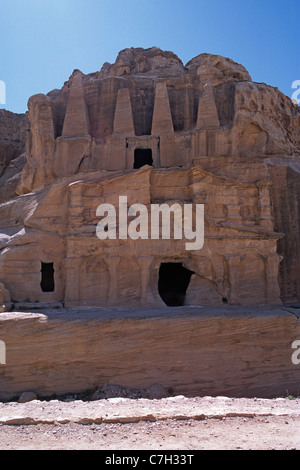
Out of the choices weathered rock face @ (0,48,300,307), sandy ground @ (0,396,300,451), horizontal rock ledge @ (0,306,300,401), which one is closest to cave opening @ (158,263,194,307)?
weathered rock face @ (0,48,300,307)

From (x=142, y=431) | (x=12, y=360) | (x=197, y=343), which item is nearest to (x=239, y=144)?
(x=197, y=343)

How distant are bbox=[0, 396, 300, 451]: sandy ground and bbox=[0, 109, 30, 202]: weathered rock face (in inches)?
1068

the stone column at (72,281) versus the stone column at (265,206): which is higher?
the stone column at (265,206)

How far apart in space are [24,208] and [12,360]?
8397 mm

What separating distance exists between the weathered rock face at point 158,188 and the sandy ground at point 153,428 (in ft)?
27.5

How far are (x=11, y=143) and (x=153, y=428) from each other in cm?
3516

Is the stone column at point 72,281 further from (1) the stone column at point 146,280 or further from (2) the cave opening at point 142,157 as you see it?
(2) the cave opening at point 142,157

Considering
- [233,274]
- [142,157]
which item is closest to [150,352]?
[233,274]

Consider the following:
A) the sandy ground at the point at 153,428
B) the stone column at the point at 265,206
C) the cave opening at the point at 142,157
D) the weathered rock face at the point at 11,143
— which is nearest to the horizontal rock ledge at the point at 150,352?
the sandy ground at the point at 153,428

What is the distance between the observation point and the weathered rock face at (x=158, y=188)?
61.7ft

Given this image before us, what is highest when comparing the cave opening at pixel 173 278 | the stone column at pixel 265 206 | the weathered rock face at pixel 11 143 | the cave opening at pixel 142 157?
the weathered rock face at pixel 11 143

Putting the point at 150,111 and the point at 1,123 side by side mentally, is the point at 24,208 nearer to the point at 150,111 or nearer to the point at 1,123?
the point at 150,111

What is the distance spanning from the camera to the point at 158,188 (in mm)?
20422

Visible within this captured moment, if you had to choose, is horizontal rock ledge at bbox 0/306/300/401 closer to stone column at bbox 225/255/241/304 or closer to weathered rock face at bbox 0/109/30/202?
stone column at bbox 225/255/241/304
